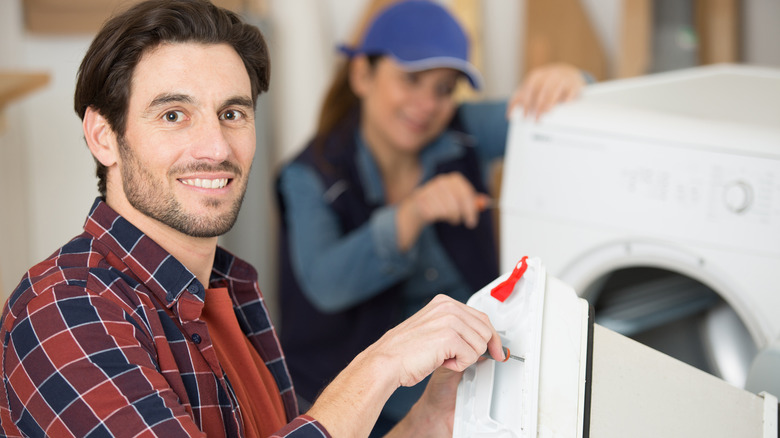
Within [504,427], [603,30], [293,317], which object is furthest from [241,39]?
[603,30]

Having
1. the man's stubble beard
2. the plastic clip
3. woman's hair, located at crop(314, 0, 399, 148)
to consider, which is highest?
woman's hair, located at crop(314, 0, 399, 148)

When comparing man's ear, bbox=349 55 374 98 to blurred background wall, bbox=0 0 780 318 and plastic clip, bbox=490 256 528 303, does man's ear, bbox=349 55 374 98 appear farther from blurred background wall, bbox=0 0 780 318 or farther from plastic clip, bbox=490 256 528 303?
plastic clip, bbox=490 256 528 303

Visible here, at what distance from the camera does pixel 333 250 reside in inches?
76.7

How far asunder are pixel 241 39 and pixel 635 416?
71 centimetres

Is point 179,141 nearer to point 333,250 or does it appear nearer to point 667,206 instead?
point 667,206

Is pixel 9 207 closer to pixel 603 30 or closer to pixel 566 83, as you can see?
pixel 566 83

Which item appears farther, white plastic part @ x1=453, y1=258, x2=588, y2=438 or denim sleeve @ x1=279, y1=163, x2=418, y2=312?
denim sleeve @ x1=279, y1=163, x2=418, y2=312

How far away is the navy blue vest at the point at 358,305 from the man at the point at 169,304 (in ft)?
2.78

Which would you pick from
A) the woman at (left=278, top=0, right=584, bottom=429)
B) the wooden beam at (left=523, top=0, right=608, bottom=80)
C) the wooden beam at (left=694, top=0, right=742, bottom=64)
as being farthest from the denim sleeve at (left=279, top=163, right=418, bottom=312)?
the wooden beam at (left=694, top=0, right=742, bottom=64)

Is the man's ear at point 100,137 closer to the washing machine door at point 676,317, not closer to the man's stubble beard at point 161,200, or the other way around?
the man's stubble beard at point 161,200

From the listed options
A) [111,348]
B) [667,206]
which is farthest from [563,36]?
[111,348]

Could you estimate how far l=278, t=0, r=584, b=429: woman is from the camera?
1.92 metres

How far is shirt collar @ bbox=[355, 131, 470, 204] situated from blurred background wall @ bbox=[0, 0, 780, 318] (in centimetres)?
80

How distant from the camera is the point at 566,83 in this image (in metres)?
1.64
